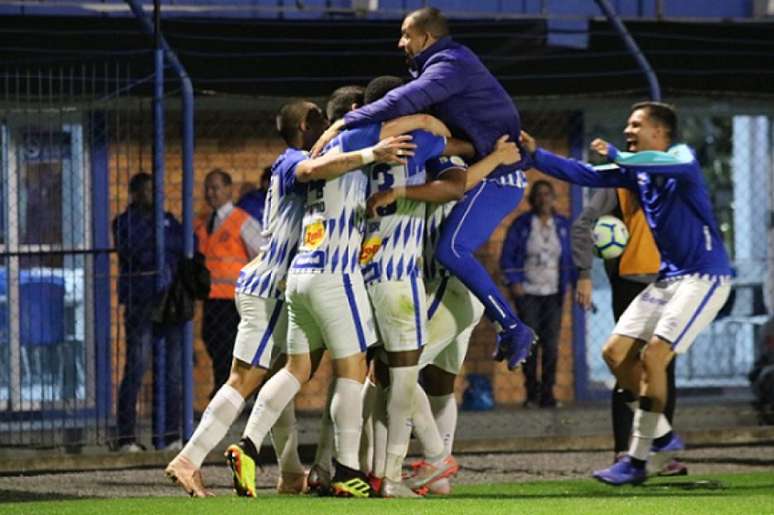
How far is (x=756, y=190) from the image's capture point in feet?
64.8

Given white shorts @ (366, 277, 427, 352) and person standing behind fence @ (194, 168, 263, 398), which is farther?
person standing behind fence @ (194, 168, 263, 398)

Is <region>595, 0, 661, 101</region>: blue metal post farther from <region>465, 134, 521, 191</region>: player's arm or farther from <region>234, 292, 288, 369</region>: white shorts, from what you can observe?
<region>234, 292, 288, 369</region>: white shorts

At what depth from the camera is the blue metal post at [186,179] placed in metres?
14.4

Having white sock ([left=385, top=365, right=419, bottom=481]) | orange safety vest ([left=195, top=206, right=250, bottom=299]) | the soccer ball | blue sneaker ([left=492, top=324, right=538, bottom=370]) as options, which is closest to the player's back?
the soccer ball

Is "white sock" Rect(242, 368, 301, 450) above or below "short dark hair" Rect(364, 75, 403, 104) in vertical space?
below

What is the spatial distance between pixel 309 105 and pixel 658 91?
4.45 meters

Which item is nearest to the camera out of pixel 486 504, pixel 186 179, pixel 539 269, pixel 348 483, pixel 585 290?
pixel 486 504

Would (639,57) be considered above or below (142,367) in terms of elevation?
above

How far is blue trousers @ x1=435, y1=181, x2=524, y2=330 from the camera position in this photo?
10875 millimetres

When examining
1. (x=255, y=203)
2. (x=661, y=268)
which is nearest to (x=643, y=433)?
(x=661, y=268)

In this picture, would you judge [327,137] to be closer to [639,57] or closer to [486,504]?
[486,504]

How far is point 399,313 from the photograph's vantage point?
10.5m

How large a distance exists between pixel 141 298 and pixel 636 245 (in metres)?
3.87

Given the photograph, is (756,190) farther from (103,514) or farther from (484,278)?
(103,514)
